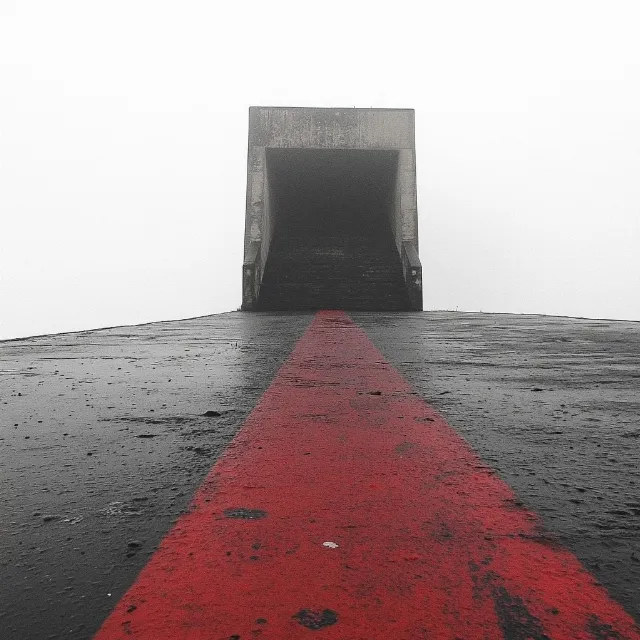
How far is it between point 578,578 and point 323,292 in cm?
1204

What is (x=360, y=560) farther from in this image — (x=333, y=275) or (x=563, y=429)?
(x=333, y=275)

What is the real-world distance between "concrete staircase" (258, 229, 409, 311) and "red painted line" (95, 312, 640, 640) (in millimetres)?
10967

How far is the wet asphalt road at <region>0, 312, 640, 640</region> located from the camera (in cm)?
83

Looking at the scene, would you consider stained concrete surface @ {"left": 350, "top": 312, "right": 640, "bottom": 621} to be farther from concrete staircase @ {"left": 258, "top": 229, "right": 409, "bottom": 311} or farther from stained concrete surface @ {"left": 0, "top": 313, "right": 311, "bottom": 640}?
concrete staircase @ {"left": 258, "top": 229, "right": 409, "bottom": 311}

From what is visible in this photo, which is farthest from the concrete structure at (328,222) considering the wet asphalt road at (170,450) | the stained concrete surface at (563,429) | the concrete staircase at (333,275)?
the wet asphalt road at (170,450)

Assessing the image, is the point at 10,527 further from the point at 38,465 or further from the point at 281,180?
the point at 281,180

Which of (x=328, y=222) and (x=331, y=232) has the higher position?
(x=328, y=222)

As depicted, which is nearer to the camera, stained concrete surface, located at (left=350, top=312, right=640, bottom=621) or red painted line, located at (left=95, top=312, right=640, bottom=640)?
red painted line, located at (left=95, top=312, right=640, bottom=640)

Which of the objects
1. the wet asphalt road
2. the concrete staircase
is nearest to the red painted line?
the wet asphalt road

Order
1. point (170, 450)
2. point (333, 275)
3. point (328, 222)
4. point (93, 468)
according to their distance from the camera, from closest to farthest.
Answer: point (93, 468) → point (170, 450) → point (333, 275) → point (328, 222)

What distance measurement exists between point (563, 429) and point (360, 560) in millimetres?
1034

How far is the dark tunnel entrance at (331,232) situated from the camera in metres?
12.8

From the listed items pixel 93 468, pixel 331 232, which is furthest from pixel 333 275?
pixel 93 468

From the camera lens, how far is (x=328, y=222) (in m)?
18.1
